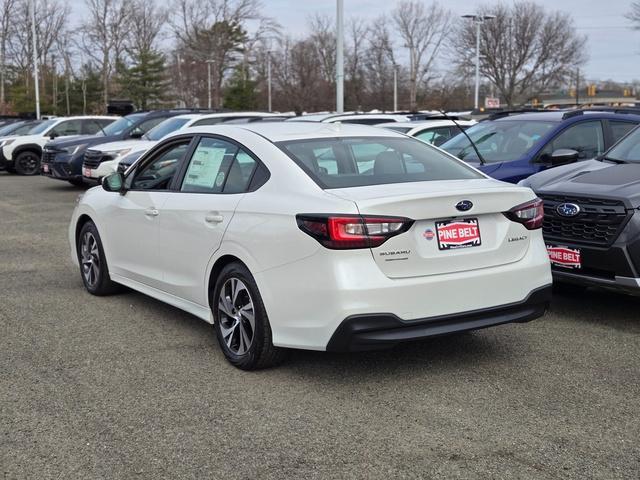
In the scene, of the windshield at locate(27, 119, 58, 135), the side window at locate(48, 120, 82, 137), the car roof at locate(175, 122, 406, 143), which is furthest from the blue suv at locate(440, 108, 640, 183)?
the windshield at locate(27, 119, 58, 135)

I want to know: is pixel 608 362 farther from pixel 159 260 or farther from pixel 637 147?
pixel 159 260

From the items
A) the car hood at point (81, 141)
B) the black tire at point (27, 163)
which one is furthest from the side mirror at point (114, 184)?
the black tire at point (27, 163)

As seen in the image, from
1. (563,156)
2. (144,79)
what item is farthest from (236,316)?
(144,79)

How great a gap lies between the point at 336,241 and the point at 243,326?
3.36 ft

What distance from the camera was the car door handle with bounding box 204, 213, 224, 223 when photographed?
16.6 feet

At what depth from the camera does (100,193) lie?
6.98m

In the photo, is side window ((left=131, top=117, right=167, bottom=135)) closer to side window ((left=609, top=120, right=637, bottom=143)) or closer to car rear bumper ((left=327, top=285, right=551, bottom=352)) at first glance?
side window ((left=609, top=120, right=637, bottom=143))

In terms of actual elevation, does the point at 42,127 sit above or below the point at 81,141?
above

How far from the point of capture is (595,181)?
20.2ft

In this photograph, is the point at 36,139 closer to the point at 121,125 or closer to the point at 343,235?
the point at 121,125

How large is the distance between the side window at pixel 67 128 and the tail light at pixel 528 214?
1856cm

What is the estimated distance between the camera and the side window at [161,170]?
235 inches

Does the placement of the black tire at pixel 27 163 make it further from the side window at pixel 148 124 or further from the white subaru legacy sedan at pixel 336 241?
the white subaru legacy sedan at pixel 336 241

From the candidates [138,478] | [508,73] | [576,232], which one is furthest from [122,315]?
[508,73]
